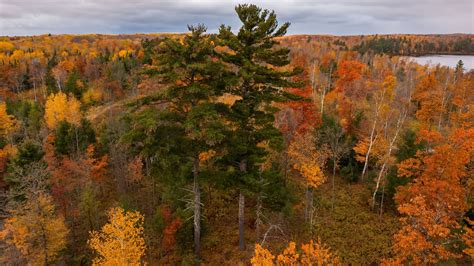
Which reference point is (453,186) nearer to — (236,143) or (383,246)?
(383,246)

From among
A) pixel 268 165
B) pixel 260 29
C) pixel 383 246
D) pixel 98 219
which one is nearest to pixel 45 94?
pixel 98 219

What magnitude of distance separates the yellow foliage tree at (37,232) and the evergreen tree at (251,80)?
43.0 feet

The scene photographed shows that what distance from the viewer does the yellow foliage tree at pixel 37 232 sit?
19.6 meters

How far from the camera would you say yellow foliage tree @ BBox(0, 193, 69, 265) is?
770 inches

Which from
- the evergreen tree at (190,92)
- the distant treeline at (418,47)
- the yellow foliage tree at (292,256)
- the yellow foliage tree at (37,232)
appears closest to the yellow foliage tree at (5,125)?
the yellow foliage tree at (37,232)

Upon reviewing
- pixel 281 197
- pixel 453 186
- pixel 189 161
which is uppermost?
pixel 189 161

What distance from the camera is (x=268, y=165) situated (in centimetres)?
2484

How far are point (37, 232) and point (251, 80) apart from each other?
681 inches

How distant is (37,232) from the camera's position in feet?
65.2

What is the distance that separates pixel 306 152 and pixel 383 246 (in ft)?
27.9

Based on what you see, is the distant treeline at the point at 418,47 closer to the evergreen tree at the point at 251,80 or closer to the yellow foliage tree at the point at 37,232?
the evergreen tree at the point at 251,80

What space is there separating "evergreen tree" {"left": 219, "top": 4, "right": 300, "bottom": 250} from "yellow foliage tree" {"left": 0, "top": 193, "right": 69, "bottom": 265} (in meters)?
13.1

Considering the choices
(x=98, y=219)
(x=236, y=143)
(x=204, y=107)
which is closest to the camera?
(x=204, y=107)

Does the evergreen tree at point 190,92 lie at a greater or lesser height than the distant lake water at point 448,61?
lesser
